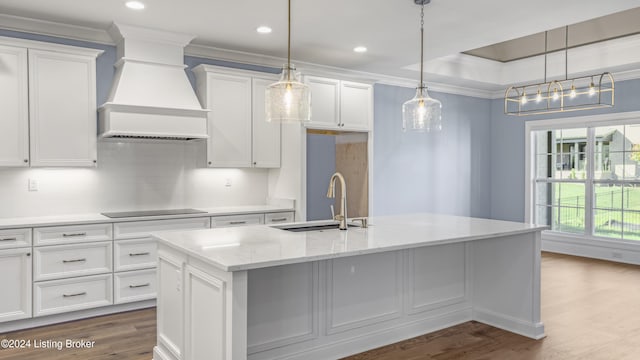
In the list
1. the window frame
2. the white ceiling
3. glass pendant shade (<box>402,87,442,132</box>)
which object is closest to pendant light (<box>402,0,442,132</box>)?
glass pendant shade (<box>402,87,442,132</box>)

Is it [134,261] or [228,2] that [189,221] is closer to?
[134,261]

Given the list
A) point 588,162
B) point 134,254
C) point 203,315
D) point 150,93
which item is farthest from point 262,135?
point 588,162

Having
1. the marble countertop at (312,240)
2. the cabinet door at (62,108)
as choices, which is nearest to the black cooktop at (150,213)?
the cabinet door at (62,108)

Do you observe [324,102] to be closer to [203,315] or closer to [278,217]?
[278,217]

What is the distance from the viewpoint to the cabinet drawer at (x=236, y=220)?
186 inches

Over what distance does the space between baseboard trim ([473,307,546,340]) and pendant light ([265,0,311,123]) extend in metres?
2.28

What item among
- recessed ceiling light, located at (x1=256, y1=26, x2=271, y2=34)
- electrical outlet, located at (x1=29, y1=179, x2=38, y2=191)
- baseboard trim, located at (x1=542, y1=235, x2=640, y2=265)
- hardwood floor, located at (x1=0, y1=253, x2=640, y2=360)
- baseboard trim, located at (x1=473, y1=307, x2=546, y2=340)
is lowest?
hardwood floor, located at (x1=0, y1=253, x2=640, y2=360)

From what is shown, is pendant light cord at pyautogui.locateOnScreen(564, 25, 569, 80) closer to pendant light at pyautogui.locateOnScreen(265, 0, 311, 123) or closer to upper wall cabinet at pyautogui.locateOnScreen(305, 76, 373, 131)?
upper wall cabinet at pyautogui.locateOnScreen(305, 76, 373, 131)

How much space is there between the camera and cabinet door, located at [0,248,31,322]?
3.75 m

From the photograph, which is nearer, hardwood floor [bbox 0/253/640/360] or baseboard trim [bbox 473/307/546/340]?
hardwood floor [bbox 0/253/640/360]

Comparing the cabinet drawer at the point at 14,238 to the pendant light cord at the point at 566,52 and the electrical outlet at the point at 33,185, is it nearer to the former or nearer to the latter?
the electrical outlet at the point at 33,185

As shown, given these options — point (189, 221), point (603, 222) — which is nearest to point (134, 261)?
point (189, 221)

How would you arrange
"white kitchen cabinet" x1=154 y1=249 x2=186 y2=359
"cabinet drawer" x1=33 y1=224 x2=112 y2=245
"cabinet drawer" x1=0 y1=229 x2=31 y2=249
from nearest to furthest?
"white kitchen cabinet" x1=154 y1=249 x2=186 y2=359
"cabinet drawer" x1=0 y1=229 x2=31 y2=249
"cabinet drawer" x1=33 y1=224 x2=112 y2=245

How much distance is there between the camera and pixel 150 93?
4.42 metres
